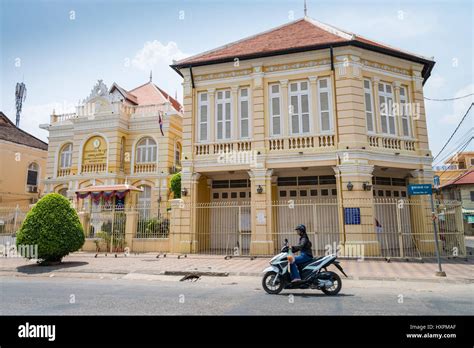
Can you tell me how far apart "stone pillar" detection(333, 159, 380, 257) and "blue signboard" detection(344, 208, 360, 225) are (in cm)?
8

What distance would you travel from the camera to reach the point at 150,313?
5.70m

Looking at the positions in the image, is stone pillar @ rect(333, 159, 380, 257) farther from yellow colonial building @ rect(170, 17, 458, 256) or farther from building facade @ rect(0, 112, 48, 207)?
building facade @ rect(0, 112, 48, 207)

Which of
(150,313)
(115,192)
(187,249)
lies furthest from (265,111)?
(150,313)

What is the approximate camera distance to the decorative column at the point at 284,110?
49.1ft

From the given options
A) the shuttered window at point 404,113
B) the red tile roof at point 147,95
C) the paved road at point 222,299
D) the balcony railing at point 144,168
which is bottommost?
the paved road at point 222,299

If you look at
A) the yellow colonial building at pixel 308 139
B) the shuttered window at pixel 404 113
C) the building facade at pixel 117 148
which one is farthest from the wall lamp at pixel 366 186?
the building facade at pixel 117 148

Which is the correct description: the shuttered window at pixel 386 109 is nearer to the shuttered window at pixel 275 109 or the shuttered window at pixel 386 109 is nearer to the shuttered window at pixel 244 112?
the shuttered window at pixel 275 109

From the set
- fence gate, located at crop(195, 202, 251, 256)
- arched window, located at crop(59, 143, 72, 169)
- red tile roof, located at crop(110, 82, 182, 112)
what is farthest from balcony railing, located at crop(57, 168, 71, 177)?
fence gate, located at crop(195, 202, 251, 256)

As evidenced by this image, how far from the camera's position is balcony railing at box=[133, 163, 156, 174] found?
22.7 m

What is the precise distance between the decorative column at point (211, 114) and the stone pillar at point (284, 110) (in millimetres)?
3226

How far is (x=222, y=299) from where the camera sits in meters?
6.83

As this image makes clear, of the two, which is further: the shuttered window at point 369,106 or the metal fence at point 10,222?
the metal fence at point 10,222
